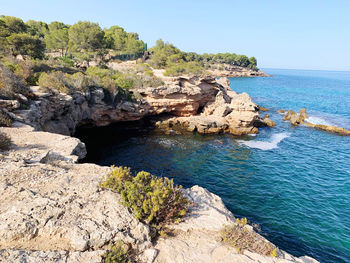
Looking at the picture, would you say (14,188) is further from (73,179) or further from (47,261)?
(47,261)

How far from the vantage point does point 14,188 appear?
722 centimetres

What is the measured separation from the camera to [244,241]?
6.94 metres

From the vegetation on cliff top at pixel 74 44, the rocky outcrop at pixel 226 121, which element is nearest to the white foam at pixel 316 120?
the rocky outcrop at pixel 226 121

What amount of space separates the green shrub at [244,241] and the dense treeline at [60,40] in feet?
117

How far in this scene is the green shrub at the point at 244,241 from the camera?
22.4 feet

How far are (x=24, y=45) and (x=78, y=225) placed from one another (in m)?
34.4

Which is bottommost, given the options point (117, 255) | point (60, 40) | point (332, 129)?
point (332, 129)

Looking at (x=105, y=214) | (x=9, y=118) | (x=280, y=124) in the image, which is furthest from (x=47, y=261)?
(x=280, y=124)

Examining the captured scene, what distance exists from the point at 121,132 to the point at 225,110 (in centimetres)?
1704

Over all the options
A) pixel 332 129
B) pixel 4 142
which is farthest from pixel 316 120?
pixel 4 142

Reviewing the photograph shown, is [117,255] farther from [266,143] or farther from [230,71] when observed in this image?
[230,71]

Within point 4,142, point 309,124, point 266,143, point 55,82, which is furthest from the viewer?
point 309,124

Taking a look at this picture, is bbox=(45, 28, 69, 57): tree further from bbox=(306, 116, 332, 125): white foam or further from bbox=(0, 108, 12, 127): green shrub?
bbox=(306, 116, 332, 125): white foam

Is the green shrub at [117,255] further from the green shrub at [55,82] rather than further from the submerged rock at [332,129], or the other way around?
the submerged rock at [332,129]
